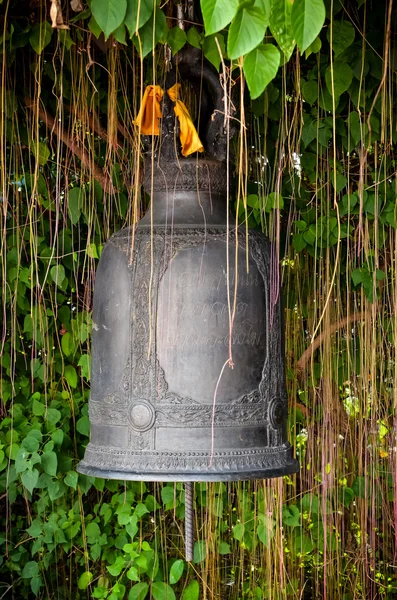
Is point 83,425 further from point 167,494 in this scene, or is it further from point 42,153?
point 42,153

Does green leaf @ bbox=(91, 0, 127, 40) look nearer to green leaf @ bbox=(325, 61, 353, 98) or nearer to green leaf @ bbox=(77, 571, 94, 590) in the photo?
green leaf @ bbox=(325, 61, 353, 98)

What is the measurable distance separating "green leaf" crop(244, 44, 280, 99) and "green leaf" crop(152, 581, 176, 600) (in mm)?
1618

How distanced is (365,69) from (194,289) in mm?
823

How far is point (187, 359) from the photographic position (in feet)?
4.99

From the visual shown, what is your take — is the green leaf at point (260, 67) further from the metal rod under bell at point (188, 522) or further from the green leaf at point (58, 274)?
the green leaf at point (58, 274)

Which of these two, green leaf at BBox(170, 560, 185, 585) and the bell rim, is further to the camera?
green leaf at BBox(170, 560, 185, 585)

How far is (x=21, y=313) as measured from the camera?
2412 mm

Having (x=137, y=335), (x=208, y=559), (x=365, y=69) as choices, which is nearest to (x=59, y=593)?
(x=208, y=559)

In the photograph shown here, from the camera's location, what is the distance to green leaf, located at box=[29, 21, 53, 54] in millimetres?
1877

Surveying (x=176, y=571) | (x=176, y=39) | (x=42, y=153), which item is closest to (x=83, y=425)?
(x=176, y=571)

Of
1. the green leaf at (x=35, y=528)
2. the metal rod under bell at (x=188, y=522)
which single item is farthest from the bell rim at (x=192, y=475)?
the green leaf at (x=35, y=528)

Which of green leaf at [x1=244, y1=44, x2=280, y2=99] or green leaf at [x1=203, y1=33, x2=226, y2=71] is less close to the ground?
green leaf at [x1=203, y1=33, x2=226, y2=71]

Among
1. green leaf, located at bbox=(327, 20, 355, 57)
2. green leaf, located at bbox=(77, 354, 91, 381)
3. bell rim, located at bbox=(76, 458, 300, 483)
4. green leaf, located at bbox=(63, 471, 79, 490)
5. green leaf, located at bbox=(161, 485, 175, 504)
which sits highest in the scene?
green leaf, located at bbox=(327, 20, 355, 57)

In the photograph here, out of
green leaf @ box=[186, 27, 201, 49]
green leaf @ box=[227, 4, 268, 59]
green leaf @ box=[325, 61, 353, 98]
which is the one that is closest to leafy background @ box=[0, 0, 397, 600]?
green leaf @ box=[325, 61, 353, 98]
